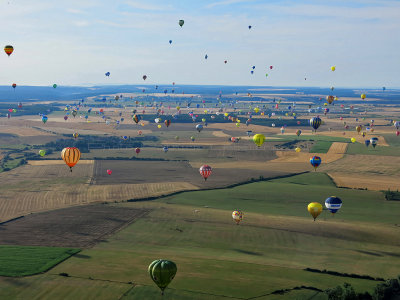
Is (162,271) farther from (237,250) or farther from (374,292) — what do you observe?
(237,250)

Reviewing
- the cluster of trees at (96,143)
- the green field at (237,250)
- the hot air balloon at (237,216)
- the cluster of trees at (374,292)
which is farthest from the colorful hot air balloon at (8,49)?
the cluster of trees at (374,292)

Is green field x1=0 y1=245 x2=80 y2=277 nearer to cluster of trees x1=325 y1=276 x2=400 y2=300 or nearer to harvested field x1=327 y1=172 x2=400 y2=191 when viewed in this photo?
cluster of trees x1=325 y1=276 x2=400 y2=300

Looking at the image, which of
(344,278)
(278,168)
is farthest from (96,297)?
(278,168)

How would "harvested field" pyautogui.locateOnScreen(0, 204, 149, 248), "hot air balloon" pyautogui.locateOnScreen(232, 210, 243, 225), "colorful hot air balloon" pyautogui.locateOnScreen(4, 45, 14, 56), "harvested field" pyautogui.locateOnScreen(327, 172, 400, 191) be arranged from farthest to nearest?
"colorful hot air balloon" pyautogui.locateOnScreen(4, 45, 14, 56) < "harvested field" pyautogui.locateOnScreen(327, 172, 400, 191) < "hot air balloon" pyautogui.locateOnScreen(232, 210, 243, 225) < "harvested field" pyautogui.locateOnScreen(0, 204, 149, 248)

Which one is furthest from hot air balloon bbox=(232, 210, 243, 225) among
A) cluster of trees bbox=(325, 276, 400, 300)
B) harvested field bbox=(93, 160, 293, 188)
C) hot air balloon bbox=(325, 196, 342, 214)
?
harvested field bbox=(93, 160, 293, 188)

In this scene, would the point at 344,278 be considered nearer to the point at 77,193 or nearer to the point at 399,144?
the point at 77,193

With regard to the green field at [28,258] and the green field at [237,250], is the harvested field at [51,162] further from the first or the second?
the green field at [28,258]
